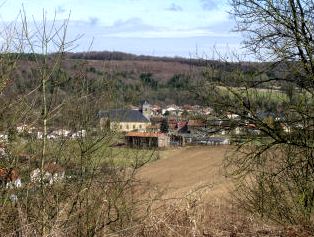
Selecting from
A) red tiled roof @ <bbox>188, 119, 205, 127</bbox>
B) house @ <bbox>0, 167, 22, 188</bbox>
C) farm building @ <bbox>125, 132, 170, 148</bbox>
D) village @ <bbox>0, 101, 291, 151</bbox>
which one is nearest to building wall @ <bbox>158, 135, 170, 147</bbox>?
village @ <bbox>0, 101, 291, 151</bbox>

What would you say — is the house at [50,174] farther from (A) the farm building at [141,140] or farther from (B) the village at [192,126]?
(A) the farm building at [141,140]

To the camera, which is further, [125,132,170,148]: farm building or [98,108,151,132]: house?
[125,132,170,148]: farm building

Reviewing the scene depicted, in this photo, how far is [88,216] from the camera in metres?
6.93

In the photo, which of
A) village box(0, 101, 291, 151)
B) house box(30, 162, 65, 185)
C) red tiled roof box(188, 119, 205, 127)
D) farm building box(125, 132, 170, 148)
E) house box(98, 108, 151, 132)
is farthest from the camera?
red tiled roof box(188, 119, 205, 127)

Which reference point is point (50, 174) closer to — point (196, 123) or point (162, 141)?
point (196, 123)

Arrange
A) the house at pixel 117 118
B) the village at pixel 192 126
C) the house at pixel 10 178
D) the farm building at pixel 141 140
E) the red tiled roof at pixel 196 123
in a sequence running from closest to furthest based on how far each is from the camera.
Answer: the house at pixel 10 178 < the house at pixel 117 118 < the village at pixel 192 126 < the farm building at pixel 141 140 < the red tiled roof at pixel 196 123

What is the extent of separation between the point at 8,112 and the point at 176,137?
40.9ft

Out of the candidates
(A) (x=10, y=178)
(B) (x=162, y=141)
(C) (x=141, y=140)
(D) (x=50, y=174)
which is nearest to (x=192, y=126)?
(C) (x=141, y=140)

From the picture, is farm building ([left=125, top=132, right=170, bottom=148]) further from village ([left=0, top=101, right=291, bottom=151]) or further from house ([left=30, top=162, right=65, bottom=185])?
house ([left=30, top=162, right=65, bottom=185])

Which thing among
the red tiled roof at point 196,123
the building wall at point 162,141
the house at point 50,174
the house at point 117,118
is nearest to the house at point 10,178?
the house at point 50,174

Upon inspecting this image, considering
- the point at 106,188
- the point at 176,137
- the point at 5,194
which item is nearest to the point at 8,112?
the point at 5,194

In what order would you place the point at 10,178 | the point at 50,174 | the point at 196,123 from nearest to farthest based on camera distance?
the point at 10,178
the point at 50,174
the point at 196,123

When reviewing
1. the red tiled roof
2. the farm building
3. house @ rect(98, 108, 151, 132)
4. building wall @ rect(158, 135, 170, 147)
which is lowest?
building wall @ rect(158, 135, 170, 147)

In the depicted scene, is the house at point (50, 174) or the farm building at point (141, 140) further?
the farm building at point (141, 140)
